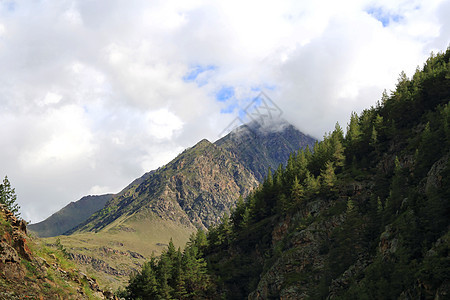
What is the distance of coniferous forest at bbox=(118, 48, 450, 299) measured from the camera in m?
59.0

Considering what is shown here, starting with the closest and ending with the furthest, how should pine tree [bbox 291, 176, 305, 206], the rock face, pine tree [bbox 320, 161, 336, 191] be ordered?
the rock face < pine tree [bbox 320, 161, 336, 191] < pine tree [bbox 291, 176, 305, 206]

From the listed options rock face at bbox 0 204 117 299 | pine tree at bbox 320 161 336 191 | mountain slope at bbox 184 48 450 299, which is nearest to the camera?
rock face at bbox 0 204 117 299

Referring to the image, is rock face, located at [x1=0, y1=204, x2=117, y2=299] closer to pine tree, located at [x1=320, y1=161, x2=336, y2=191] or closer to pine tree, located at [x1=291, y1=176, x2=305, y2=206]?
pine tree, located at [x1=320, y1=161, x2=336, y2=191]

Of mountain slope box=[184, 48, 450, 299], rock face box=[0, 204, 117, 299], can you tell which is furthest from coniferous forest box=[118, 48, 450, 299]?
rock face box=[0, 204, 117, 299]

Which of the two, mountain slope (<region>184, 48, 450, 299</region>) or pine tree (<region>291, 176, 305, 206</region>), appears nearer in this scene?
mountain slope (<region>184, 48, 450, 299</region>)

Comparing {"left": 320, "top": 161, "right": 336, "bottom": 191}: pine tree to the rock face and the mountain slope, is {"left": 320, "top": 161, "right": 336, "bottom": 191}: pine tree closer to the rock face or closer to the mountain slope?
the mountain slope

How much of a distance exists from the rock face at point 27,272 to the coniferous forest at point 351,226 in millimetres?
41647

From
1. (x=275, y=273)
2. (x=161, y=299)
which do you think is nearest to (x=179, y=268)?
(x=161, y=299)

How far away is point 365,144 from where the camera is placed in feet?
395

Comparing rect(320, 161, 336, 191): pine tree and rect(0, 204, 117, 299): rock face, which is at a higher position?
rect(0, 204, 117, 299): rock face

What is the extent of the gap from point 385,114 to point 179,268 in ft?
286

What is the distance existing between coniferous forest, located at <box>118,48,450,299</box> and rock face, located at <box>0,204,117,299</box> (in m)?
41.6

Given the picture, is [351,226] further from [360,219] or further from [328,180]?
[328,180]

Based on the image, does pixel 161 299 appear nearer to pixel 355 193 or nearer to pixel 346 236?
pixel 346 236
